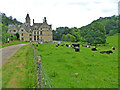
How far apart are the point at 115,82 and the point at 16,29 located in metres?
76.8

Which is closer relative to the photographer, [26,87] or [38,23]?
[26,87]

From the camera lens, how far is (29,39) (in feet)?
243

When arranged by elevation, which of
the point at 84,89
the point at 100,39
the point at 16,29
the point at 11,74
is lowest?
the point at 84,89

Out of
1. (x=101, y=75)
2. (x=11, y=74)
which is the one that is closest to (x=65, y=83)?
(x=101, y=75)

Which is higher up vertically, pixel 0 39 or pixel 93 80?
pixel 0 39

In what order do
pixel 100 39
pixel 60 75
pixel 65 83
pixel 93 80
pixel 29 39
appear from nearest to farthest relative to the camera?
pixel 65 83 < pixel 93 80 < pixel 60 75 < pixel 100 39 < pixel 29 39

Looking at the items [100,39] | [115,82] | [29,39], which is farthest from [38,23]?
[115,82]

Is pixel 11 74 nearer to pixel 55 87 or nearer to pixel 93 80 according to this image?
pixel 55 87

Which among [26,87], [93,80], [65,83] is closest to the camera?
[26,87]

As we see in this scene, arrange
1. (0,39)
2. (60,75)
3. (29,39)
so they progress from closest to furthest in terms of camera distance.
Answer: (60,75)
(0,39)
(29,39)

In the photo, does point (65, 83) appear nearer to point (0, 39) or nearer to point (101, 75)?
point (101, 75)

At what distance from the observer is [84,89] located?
11.9 m

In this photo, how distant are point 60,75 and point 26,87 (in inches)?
213

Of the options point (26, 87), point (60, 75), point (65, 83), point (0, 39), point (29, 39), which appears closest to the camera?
point (26, 87)
